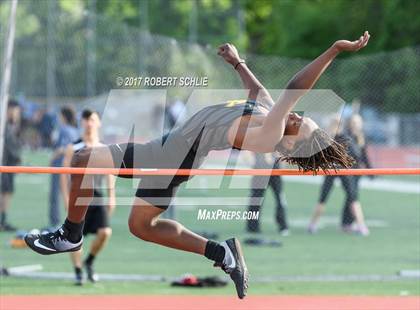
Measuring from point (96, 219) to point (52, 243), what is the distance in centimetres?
306

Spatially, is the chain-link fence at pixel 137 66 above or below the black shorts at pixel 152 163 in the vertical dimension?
below

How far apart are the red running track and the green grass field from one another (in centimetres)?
34

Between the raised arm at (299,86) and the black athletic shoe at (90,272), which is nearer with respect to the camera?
the raised arm at (299,86)

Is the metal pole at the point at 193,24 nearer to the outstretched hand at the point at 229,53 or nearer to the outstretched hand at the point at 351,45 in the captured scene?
the outstretched hand at the point at 229,53

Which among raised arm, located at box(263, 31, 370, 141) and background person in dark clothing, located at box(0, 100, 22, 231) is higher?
raised arm, located at box(263, 31, 370, 141)

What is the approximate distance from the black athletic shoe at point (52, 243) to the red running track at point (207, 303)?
1765 mm

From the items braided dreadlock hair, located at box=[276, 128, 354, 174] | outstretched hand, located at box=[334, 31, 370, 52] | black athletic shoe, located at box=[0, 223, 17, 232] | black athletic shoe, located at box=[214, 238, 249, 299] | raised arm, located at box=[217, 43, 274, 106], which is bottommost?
black athletic shoe, located at box=[0, 223, 17, 232]

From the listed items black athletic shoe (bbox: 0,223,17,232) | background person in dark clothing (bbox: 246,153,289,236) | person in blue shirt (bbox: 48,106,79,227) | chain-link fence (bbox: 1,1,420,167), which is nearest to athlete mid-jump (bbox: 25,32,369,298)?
person in blue shirt (bbox: 48,106,79,227)

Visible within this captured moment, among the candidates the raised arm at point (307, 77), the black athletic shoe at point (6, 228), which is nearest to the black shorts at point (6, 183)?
the black athletic shoe at point (6, 228)

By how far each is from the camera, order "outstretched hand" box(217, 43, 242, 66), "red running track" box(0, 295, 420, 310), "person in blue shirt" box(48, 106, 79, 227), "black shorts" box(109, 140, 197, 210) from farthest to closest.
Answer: "person in blue shirt" box(48, 106, 79, 227) < "red running track" box(0, 295, 420, 310) < "outstretched hand" box(217, 43, 242, 66) < "black shorts" box(109, 140, 197, 210)

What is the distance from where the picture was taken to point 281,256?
38.6ft

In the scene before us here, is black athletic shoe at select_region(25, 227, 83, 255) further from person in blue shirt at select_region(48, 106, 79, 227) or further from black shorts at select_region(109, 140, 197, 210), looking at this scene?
person in blue shirt at select_region(48, 106, 79, 227)

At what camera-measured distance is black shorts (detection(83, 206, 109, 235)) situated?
9906mm

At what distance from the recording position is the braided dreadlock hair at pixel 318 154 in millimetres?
6355
